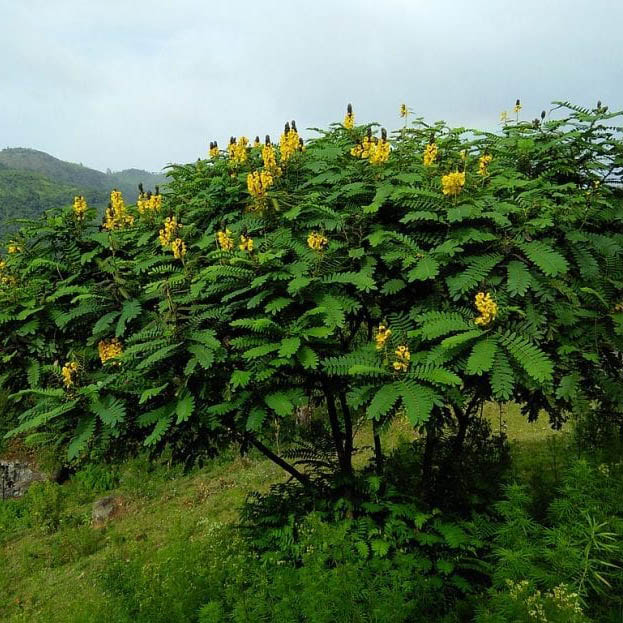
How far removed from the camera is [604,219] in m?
4.09

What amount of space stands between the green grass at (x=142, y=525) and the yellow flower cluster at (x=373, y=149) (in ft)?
14.8

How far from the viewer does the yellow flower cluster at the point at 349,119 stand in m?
5.23

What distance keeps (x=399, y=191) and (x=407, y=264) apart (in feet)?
2.14

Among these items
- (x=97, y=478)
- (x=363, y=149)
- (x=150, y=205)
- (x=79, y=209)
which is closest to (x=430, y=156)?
(x=363, y=149)

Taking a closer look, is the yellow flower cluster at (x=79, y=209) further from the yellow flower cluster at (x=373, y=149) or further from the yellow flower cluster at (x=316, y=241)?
the yellow flower cluster at (x=373, y=149)

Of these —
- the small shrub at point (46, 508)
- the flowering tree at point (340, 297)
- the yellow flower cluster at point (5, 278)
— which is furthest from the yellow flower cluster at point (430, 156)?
the small shrub at point (46, 508)

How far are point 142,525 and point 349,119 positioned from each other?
30.7ft

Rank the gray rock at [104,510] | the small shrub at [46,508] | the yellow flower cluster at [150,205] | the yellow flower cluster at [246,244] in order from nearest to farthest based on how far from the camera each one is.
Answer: the yellow flower cluster at [246,244], the yellow flower cluster at [150,205], the gray rock at [104,510], the small shrub at [46,508]

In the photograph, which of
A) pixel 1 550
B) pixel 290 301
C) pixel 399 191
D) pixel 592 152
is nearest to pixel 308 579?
pixel 290 301

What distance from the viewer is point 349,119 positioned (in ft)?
17.3

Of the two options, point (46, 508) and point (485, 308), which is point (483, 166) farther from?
point (46, 508)

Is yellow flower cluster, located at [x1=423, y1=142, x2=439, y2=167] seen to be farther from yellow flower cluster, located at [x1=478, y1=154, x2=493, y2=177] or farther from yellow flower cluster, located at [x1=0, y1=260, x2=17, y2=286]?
yellow flower cluster, located at [x1=0, y1=260, x2=17, y2=286]

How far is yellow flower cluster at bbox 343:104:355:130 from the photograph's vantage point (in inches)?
206

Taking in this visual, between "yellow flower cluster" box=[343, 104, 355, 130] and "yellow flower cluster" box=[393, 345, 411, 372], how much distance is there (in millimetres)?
2911
